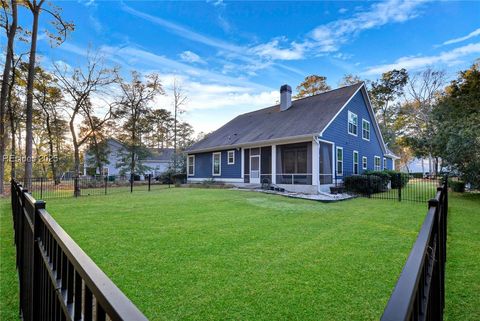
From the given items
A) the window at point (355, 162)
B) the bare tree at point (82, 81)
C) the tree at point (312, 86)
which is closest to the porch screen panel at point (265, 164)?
the window at point (355, 162)

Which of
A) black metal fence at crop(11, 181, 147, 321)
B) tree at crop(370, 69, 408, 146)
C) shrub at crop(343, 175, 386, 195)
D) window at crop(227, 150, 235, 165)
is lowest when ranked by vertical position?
shrub at crop(343, 175, 386, 195)

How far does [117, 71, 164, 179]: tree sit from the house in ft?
22.9

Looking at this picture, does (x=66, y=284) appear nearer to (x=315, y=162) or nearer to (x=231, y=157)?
(x=315, y=162)

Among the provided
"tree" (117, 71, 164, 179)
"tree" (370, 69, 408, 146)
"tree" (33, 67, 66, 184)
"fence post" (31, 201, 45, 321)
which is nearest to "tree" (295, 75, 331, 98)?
"tree" (370, 69, 408, 146)

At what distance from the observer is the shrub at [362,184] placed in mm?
13289

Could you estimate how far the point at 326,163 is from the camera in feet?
46.1

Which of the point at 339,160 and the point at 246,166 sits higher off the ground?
the point at 339,160

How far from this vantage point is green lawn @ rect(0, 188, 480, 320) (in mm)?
2795

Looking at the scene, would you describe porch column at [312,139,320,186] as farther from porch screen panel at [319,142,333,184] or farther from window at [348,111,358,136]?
window at [348,111,358,136]

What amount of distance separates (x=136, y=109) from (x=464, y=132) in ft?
78.4

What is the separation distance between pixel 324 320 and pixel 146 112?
1011 inches

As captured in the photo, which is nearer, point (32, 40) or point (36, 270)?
point (36, 270)

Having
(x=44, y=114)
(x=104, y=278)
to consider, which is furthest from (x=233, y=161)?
(x=44, y=114)

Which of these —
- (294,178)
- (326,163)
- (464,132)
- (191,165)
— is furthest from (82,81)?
(464,132)
